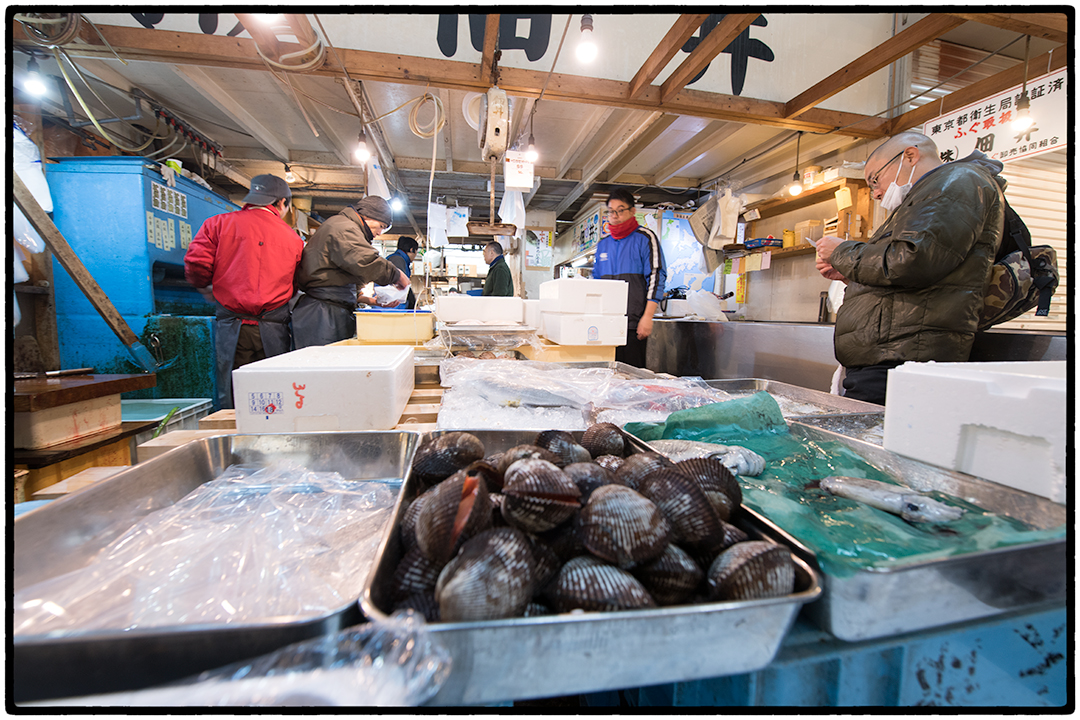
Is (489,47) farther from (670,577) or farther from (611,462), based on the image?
(670,577)

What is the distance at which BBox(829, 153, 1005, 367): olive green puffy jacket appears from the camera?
192cm

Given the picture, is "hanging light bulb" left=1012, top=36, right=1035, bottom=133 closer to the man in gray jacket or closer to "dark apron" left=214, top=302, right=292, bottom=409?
the man in gray jacket

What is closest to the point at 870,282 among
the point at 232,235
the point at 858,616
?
the point at 858,616

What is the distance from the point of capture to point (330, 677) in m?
0.49

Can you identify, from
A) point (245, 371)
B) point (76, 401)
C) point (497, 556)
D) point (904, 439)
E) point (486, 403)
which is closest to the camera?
point (497, 556)

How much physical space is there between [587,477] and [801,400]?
5.85 ft

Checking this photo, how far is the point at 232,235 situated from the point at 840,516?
4620 millimetres

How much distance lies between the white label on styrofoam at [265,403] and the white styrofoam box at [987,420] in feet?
6.42

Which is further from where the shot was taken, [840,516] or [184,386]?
[184,386]

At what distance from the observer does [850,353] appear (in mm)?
2357

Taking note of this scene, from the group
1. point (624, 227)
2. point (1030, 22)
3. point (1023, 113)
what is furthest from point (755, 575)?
point (1023, 113)

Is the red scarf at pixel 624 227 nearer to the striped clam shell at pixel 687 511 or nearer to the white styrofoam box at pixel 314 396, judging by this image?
the white styrofoam box at pixel 314 396

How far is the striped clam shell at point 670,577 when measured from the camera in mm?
660

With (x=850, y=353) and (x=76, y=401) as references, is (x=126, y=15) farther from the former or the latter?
(x=850, y=353)
